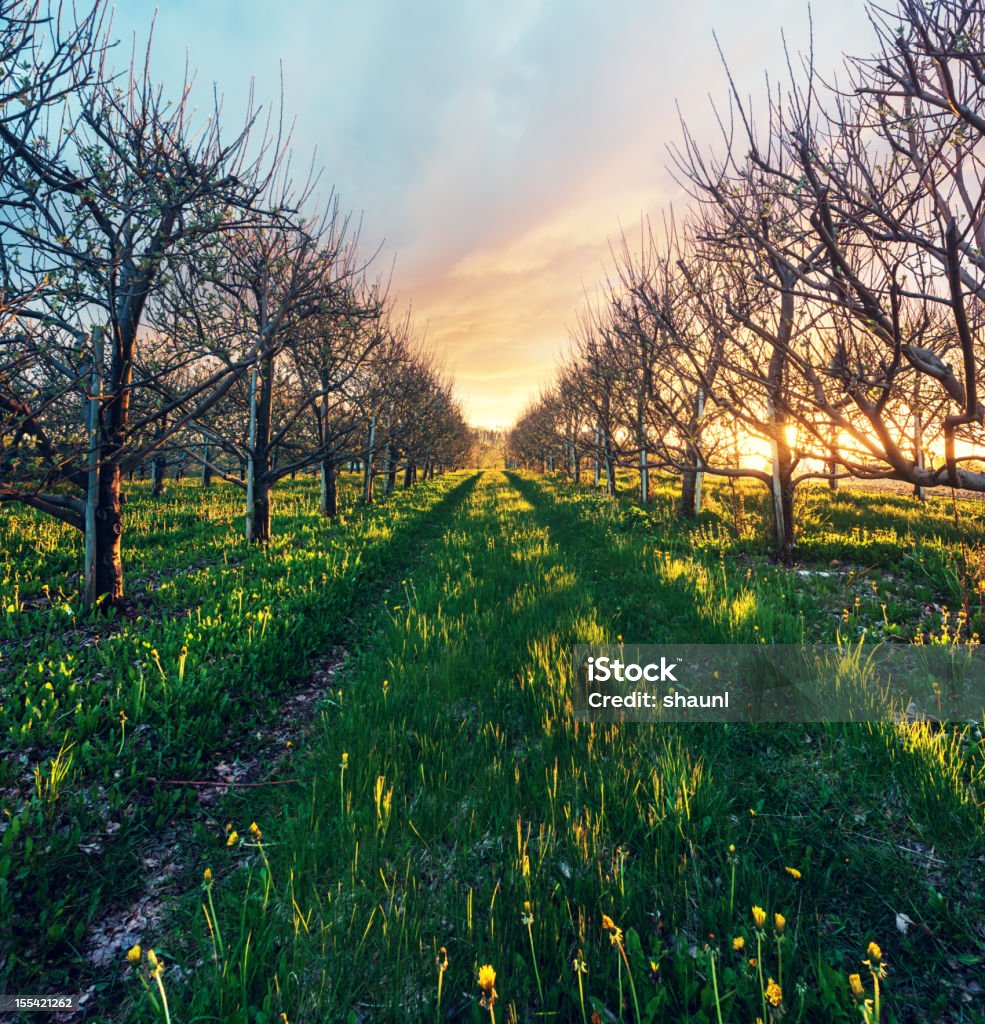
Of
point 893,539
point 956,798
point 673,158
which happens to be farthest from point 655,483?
point 956,798

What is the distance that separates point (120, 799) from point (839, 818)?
408 centimetres

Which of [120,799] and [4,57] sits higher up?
[4,57]

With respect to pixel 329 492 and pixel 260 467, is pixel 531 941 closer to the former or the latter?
pixel 260 467

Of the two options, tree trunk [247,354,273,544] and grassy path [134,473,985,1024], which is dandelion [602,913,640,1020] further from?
tree trunk [247,354,273,544]

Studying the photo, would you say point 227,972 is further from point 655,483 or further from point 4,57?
point 655,483

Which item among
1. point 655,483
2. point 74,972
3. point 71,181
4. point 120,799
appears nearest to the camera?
point 74,972

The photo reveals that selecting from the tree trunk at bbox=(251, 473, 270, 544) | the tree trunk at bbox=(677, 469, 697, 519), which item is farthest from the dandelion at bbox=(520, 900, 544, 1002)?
the tree trunk at bbox=(677, 469, 697, 519)

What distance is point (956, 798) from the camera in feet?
7.73

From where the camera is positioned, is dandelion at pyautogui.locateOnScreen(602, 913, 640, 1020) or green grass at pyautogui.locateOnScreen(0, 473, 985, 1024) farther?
green grass at pyautogui.locateOnScreen(0, 473, 985, 1024)

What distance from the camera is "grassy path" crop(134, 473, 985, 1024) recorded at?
170cm

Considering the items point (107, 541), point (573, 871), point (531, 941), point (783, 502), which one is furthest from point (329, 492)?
point (531, 941)

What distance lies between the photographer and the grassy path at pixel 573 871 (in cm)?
A: 170

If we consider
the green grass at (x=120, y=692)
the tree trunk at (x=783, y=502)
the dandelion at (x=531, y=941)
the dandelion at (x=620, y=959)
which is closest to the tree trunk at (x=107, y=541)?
the green grass at (x=120, y=692)

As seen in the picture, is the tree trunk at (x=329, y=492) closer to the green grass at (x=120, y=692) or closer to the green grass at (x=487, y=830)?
the green grass at (x=120, y=692)
